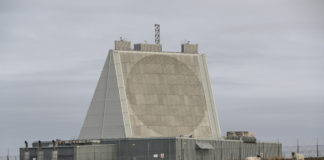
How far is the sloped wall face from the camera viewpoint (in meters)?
145

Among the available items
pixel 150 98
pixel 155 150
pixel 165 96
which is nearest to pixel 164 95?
pixel 165 96

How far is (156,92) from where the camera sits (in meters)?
149

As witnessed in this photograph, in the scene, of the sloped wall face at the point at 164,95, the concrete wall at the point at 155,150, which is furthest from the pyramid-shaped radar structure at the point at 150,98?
the concrete wall at the point at 155,150

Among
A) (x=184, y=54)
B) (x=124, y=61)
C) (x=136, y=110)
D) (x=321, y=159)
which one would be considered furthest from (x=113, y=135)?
(x=321, y=159)

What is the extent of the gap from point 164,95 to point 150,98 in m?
3.63

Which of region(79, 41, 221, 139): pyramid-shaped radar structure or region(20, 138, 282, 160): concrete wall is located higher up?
region(79, 41, 221, 139): pyramid-shaped radar structure

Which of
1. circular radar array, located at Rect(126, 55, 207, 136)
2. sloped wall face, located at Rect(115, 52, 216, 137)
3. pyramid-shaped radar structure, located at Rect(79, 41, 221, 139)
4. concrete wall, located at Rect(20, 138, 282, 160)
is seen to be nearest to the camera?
concrete wall, located at Rect(20, 138, 282, 160)

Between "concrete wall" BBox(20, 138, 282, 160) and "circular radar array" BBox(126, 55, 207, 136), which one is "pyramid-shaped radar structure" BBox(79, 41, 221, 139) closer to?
"circular radar array" BBox(126, 55, 207, 136)

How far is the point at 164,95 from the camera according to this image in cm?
14950

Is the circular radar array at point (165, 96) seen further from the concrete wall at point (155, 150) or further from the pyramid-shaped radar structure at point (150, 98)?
the concrete wall at point (155, 150)

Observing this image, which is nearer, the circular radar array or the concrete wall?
the concrete wall

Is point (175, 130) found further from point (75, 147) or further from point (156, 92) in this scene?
point (75, 147)

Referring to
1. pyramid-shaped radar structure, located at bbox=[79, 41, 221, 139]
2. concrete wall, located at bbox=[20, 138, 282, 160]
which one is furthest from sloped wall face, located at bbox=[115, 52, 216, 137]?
concrete wall, located at bbox=[20, 138, 282, 160]

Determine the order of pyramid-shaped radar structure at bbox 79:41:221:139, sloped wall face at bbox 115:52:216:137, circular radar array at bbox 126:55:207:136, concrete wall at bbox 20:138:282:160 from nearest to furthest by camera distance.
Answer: concrete wall at bbox 20:138:282:160, pyramid-shaped radar structure at bbox 79:41:221:139, sloped wall face at bbox 115:52:216:137, circular radar array at bbox 126:55:207:136
